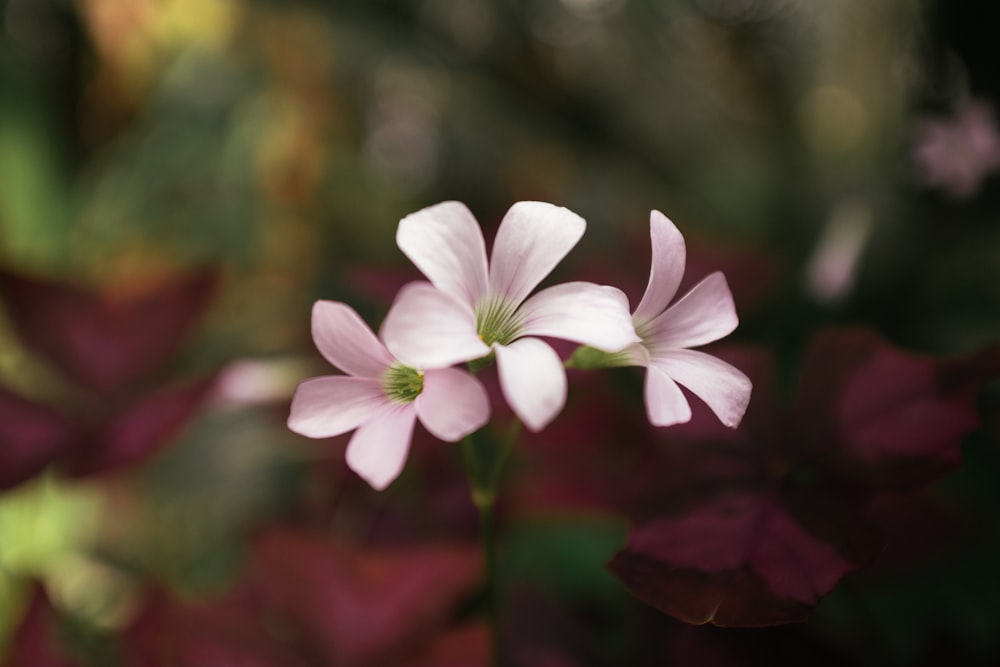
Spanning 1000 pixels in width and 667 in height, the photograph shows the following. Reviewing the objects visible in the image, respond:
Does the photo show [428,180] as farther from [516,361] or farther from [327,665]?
[516,361]

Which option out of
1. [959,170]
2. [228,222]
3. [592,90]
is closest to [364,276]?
[959,170]

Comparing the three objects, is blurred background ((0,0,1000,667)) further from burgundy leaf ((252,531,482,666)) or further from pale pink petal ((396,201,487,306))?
pale pink petal ((396,201,487,306))

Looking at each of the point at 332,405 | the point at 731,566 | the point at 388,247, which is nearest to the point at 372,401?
the point at 332,405

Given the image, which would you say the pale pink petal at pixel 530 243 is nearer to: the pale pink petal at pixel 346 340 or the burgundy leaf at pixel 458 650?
the pale pink petal at pixel 346 340

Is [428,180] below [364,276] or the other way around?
below

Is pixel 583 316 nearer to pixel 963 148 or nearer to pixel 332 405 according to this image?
pixel 332 405

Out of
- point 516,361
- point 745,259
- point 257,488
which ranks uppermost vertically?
point 516,361

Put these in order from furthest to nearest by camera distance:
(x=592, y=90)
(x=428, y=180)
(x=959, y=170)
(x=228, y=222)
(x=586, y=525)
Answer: (x=428, y=180)
(x=592, y=90)
(x=228, y=222)
(x=959, y=170)
(x=586, y=525)
